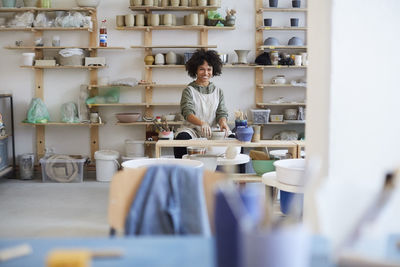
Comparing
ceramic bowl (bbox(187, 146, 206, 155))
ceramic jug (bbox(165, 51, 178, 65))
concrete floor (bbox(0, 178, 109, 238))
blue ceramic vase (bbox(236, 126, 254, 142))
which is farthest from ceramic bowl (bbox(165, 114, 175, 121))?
blue ceramic vase (bbox(236, 126, 254, 142))

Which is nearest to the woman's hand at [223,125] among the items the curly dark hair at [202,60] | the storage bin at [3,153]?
the curly dark hair at [202,60]

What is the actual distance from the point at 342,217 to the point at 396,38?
1161 millimetres

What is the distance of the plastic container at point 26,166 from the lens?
6.45 meters

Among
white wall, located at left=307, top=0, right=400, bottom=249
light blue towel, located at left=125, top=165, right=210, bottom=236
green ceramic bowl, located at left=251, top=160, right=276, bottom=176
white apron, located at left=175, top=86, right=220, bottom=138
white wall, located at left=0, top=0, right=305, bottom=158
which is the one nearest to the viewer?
light blue towel, located at left=125, top=165, right=210, bottom=236

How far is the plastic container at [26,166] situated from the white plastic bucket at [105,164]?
0.86 m

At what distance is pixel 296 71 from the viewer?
21.8 ft

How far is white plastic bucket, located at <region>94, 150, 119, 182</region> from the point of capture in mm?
6285

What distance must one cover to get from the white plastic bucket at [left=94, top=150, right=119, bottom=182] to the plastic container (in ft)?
2.83

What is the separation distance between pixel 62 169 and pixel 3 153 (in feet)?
2.53

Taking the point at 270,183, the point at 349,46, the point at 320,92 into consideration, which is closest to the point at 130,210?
the point at 320,92

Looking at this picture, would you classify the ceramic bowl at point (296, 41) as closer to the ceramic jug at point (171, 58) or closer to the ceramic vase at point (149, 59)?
the ceramic jug at point (171, 58)

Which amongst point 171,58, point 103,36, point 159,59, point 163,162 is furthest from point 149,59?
point 163,162

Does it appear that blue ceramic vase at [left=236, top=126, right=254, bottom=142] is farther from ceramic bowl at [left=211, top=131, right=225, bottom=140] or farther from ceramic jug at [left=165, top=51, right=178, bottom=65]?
ceramic jug at [left=165, top=51, right=178, bottom=65]

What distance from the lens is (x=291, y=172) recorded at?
10.8 ft
